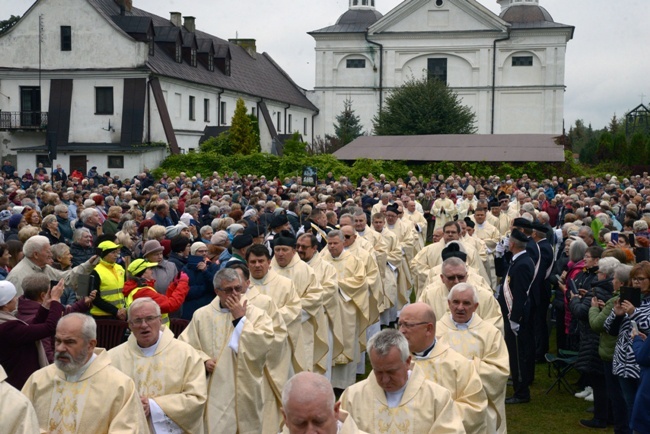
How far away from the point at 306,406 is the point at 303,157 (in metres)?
32.4

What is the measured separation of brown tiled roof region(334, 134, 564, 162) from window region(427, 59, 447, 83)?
17.3m

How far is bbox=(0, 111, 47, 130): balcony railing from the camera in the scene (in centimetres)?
3969

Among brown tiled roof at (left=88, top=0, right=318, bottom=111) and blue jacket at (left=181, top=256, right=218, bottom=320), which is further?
brown tiled roof at (left=88, top=0, right=318, bottom=111)

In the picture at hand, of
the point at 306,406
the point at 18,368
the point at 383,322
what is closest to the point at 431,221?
the point at 383,322

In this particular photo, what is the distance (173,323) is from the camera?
24.8ft

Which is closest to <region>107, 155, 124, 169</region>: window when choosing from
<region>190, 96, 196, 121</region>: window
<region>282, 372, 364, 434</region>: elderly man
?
<region>190, 96, 196, 121</region>: window

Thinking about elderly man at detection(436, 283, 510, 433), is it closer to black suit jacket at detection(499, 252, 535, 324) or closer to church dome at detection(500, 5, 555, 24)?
black suit jacket at detection(499, 252, 535, 324)

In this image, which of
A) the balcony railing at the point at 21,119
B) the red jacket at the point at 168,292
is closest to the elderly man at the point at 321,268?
the red jacket at the point at 168,292

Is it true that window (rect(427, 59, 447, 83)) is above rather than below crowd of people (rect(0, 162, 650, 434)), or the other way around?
above

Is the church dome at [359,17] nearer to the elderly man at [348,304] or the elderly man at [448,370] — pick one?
the elderly man at [348,304]

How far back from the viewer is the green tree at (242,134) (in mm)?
38812

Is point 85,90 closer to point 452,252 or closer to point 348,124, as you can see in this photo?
point 348,124

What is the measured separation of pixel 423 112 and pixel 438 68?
8595 mm

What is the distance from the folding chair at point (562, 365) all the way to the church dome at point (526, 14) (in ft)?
168
